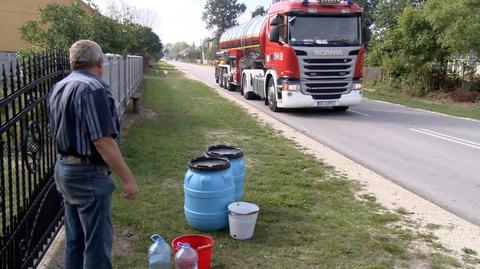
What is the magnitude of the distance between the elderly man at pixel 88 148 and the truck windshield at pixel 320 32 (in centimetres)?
1156

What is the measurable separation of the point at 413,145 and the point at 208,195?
6614mm

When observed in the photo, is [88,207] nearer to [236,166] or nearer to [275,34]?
[236,166]

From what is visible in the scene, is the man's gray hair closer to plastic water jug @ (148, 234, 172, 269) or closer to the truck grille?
plastic water jug @ (148, 234, 172, 269)

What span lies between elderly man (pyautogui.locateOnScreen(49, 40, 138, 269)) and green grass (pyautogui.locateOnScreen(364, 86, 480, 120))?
1442 centimetres

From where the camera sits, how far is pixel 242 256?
4.41 metres

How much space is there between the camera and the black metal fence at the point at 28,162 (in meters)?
3.38

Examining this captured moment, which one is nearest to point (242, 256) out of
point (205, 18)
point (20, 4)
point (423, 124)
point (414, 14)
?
point (423, 124)

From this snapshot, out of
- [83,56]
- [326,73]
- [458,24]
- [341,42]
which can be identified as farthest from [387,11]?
[83,56]

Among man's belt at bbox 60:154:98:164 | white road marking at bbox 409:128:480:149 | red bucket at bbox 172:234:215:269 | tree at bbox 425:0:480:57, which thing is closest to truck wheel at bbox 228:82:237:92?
tree at bbox 425:0:480:57

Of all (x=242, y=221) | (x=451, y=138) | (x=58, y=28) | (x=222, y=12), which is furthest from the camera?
(x=222, y=12)

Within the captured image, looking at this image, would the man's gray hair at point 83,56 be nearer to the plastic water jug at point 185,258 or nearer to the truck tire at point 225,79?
the plastic water jug at point 185,258

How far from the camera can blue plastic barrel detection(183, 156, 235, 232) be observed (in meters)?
4.84

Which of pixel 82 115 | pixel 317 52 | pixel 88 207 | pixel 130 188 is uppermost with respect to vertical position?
pixel 317 52

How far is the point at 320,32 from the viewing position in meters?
14.3
